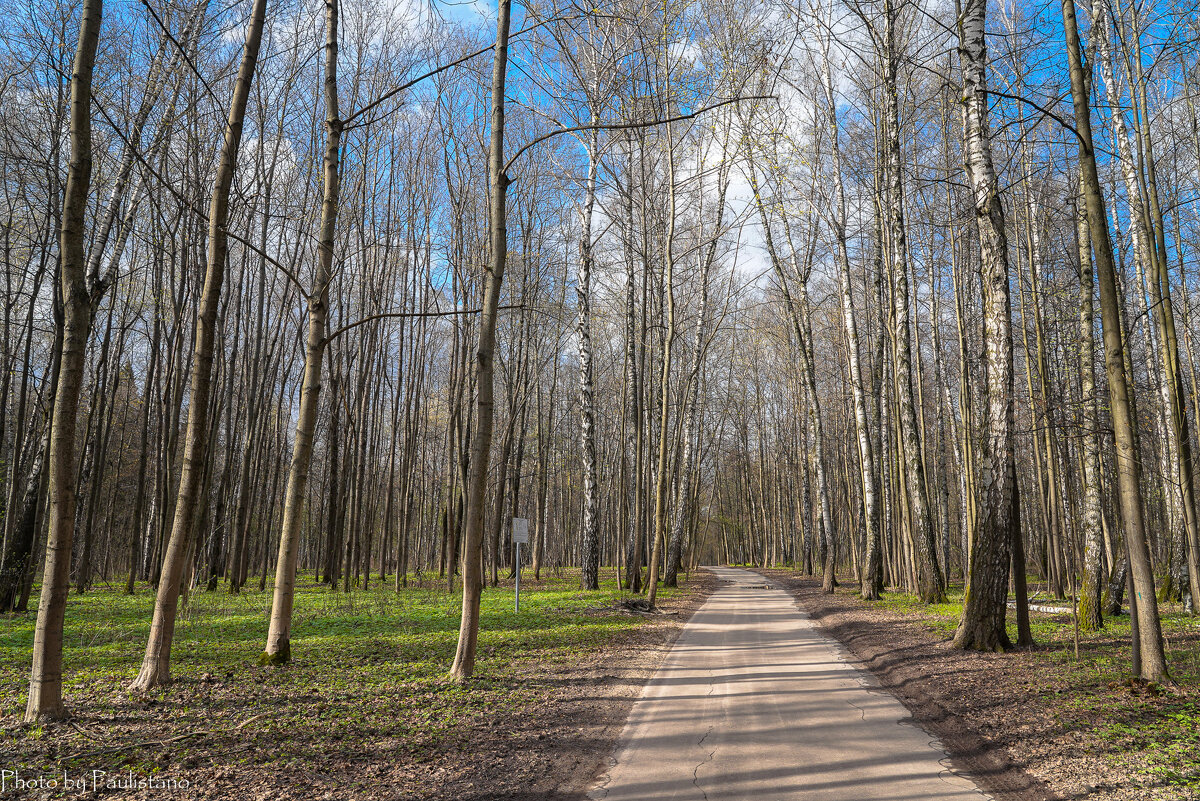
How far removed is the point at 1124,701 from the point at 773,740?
10.2 ft

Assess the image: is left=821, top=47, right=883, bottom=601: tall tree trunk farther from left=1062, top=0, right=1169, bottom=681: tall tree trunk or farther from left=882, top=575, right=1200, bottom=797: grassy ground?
left=1062, top=0, right=1169, bottom=681: tall tree trunk

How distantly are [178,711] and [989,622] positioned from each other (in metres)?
8.41

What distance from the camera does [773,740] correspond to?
4.55 metres

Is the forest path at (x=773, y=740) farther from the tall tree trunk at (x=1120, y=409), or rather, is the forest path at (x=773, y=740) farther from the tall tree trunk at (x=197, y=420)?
the tall tree trunk at (x=197, y=420)

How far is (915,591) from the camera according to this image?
15.5 metres

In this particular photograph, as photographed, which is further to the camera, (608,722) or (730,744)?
(608,722)

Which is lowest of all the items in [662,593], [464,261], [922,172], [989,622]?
[662,593]

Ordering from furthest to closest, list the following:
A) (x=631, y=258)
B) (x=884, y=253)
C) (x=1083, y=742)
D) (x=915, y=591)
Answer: (x=631, y=258), (x=884, y=253), (x=915, y=591), (x=1083, y=742)

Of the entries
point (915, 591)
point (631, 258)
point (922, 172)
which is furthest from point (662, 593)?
point (922, 172)

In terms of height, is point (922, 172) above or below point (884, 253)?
above

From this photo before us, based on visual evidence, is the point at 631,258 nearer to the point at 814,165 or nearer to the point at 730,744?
the point at 814,165

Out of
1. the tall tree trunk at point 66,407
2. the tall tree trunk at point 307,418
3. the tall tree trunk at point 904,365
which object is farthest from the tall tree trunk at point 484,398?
the tall tree trunk at point 904,365

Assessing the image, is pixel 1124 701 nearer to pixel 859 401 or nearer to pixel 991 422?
pixel 991 422

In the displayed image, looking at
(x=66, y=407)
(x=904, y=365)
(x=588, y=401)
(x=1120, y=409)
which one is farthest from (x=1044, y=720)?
(x=588, y=401)
